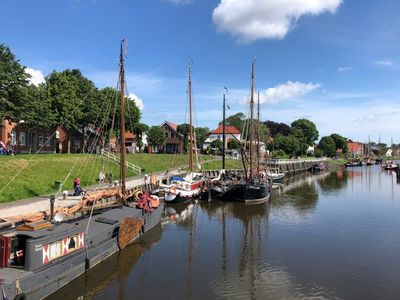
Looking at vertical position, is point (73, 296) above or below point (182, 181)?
below

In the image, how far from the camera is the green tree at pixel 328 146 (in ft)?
566

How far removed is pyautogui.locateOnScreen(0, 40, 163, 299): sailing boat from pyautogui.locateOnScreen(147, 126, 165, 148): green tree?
76743 millimetres

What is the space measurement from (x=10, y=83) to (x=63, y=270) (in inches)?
1284

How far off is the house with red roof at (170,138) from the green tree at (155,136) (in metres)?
2.90

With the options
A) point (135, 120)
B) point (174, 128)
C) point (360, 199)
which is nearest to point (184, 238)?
point (360, 199)

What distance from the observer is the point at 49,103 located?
177ft

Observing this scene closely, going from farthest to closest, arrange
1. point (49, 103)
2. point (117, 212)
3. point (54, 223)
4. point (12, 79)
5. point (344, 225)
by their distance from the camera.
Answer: point (49, 103), point (12, 79), point (344, 225), point (117, 212), point (54, 223)

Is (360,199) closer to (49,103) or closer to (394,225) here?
(394,225)

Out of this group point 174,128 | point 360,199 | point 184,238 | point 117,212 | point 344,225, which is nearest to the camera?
point 117,212

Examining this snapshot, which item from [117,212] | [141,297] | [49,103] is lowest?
[141,297]

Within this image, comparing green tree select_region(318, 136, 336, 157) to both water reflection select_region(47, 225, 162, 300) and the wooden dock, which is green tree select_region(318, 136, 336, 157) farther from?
water reflection select_region(47, 225, 162, 300)

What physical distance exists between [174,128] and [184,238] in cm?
9100

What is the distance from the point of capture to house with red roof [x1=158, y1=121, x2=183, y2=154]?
109 m

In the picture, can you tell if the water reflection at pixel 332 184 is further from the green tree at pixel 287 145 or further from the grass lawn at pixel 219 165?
the green tree at pixel 287 145
